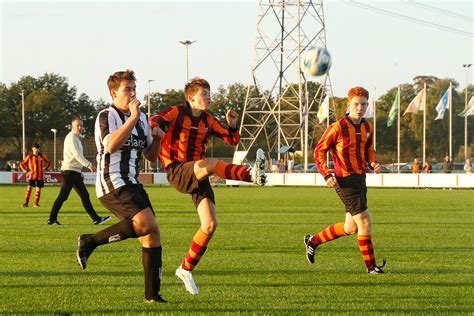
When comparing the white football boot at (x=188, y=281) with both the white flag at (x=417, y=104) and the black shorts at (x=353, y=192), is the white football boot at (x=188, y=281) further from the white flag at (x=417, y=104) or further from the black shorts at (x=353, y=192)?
the white flag at (x=417, y=104)

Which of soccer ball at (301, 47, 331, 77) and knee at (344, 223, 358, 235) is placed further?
soccer ball at (301, 47, 331, 77)

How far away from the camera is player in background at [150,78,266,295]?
30.3 feet

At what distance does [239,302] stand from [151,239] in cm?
96

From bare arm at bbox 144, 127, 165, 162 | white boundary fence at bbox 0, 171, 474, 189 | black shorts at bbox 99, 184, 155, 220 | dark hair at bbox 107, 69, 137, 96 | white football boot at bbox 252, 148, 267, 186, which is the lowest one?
white boundary fence at bbox 0, 171, 474, 189

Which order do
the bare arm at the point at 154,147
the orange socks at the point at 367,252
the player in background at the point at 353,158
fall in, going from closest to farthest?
the bare arm at the point at 154,147, the orange socks at the point at 367,252, the player in background at the point at 353,158

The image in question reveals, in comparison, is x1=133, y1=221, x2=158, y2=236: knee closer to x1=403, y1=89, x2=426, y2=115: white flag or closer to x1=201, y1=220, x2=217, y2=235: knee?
Result: x1=201, y1=220, x2=217, y2=235: knee

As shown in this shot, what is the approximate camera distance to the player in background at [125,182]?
8.10 m

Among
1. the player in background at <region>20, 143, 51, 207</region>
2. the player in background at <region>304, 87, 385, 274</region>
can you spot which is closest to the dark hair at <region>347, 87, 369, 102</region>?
the player in background at <region>304, 87, 385, 274</region>

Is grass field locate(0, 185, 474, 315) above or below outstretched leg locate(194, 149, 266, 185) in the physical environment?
below

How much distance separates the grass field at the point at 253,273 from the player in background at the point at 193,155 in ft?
1.80

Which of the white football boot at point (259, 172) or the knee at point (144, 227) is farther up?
the white football boot at point (259, 172)

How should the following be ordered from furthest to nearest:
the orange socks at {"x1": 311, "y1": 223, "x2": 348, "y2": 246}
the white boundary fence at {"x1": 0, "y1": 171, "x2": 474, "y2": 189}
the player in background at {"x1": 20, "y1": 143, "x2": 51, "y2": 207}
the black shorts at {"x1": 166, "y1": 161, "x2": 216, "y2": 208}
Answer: the white boundary fence at {"x1": 0, "y1": 171, "x2": 474, "y2": 189}, the player in background at {"x1": 20, "y1": 143, "x2": 51, "y2": 207}, the orange socks at {"x1": 311, "y1": 223, "x2": 348, "y2": 246}, the black shorts at {"x1": 166, "y1": 161, "x2": 216, "y2": 208}

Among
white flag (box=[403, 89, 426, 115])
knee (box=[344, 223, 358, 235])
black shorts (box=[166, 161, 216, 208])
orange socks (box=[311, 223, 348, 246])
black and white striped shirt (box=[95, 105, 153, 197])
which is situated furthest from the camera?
white flag (box=[403, 89, 426, 115])

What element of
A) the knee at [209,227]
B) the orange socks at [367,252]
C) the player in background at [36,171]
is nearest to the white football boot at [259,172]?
the knee at [209,227]
